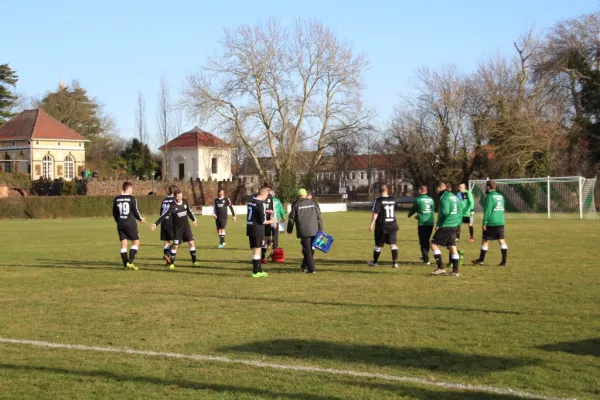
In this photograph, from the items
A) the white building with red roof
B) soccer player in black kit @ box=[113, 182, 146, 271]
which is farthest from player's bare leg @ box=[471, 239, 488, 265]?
the white building with red roof

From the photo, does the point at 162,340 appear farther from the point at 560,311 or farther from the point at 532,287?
the point at 532,287

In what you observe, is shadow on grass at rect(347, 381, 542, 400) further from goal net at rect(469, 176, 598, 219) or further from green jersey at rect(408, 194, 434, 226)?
goal net at rect(469, 176, 598, 219)

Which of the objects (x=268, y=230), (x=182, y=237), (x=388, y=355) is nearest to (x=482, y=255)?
(x=268, y=230)

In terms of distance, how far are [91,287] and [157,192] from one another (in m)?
59.1

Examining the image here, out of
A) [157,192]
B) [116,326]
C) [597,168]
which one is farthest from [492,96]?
[116,326]

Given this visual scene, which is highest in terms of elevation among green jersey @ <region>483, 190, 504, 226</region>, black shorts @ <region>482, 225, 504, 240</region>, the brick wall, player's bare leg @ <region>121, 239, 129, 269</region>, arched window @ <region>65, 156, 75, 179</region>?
arched window @ <region>65, 156, 75, 179</region>

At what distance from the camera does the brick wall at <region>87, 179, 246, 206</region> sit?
6662cm

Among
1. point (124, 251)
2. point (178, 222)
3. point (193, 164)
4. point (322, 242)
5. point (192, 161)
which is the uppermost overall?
point (192, 161)

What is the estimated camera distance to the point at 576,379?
248 inches

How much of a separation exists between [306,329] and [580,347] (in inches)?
125

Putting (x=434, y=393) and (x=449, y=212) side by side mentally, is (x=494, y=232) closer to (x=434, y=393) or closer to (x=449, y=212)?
(x=449, y=212)

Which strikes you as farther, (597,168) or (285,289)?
(597,168)

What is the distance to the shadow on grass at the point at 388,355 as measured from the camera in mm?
6824

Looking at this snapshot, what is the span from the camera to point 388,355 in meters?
7.33
